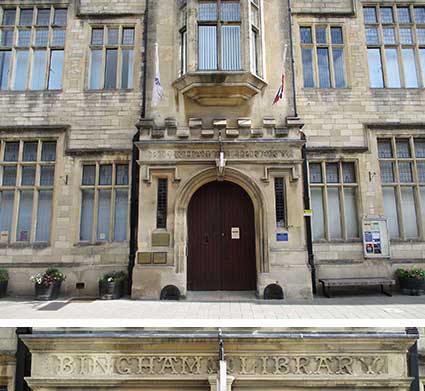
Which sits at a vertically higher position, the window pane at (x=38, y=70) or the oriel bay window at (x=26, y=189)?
the window pane at (x=38, y=70)

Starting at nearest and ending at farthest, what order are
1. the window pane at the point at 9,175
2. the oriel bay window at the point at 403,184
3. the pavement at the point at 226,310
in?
1. the pavement at the point at 226,310
2. the oriel bay window at the point at 403,184
3. the window pane at the point at 9,175

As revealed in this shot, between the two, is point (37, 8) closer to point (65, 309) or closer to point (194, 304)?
point (65, 309)

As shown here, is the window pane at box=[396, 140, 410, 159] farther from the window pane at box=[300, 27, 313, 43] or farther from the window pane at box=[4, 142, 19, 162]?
the window pane at box=[4, 142, 19, 162]

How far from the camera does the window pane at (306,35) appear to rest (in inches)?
410

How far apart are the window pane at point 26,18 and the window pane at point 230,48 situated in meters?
6.47

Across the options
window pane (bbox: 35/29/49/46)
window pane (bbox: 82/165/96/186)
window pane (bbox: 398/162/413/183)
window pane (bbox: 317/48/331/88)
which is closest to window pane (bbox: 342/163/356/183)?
window pane (bbox: 398/162/413/183)

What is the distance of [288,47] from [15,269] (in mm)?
10276

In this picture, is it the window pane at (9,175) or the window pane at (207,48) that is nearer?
the window pane at (207,48)

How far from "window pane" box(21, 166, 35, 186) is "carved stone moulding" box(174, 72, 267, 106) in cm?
505

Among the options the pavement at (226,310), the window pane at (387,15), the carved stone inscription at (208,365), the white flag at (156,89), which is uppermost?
the window pane at (387,15)

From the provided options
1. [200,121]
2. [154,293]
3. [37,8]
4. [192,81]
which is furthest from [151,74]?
[154,293]

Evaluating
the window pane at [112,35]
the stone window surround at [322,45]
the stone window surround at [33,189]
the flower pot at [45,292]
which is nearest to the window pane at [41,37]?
the window pane at [112,35]

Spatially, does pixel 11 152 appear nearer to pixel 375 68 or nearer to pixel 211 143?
pixel 211 143

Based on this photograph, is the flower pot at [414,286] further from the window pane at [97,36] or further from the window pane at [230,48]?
the window pane at [97,36]
